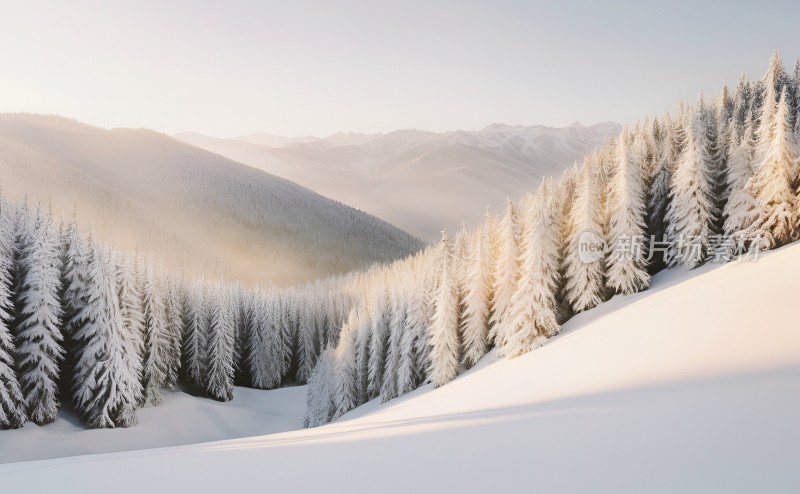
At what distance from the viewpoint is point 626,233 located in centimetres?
2969

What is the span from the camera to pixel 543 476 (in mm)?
4625

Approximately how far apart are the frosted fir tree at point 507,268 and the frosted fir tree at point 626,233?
20.4ft

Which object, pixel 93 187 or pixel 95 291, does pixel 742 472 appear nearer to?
pixel 95 291

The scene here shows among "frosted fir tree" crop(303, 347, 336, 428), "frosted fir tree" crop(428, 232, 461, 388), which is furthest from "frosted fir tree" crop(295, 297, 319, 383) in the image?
"frosted fir tree" crop(428, 232, 461, 388)

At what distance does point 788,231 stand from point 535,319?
Answer: 17.2 metres

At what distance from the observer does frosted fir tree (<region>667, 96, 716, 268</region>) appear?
2992 cm

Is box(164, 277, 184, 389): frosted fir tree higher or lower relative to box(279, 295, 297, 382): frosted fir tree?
higher

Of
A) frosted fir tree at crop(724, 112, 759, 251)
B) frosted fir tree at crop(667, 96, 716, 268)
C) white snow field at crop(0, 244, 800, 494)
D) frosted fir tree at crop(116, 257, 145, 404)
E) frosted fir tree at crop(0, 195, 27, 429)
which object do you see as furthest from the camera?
frosted fir tree at crop(116, 257, 145, 404)

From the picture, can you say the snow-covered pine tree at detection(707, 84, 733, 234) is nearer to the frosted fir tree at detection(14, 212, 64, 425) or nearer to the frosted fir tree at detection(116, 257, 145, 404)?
the frosted fir tree at detection(116, 257, 145, 404)

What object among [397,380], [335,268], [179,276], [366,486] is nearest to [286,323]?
[179,276]

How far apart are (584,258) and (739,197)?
11.4m

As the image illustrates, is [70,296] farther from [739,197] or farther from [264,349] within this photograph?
[739,197]

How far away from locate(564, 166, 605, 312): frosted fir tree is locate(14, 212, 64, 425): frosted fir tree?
34.1 meters

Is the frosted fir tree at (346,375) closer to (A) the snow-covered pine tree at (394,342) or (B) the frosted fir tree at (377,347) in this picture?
(B) the frosted fir tree at (377,347)
